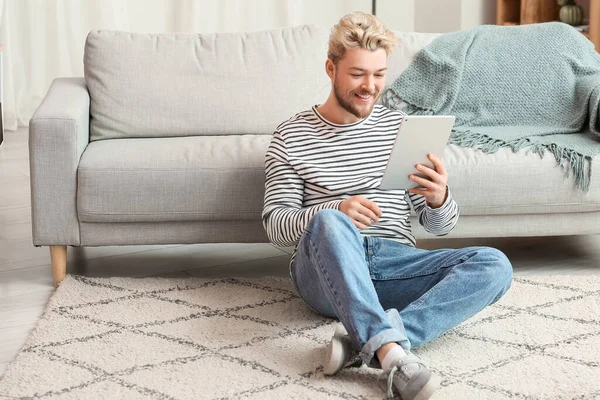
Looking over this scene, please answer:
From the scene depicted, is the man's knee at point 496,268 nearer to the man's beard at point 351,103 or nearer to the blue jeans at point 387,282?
the blue jeans at point 387,282

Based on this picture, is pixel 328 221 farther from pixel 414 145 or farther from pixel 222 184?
pixel 222 184

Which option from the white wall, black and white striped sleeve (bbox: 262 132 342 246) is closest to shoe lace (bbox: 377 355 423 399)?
black and white striped sleeve (bbox: 262 132 342 246)

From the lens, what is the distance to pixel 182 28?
5172 millimetres

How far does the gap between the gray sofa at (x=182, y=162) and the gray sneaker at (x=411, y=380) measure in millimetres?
892

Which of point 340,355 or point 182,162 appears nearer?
point 340,355

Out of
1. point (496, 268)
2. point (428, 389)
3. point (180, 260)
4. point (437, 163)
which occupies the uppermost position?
point (437, 163)

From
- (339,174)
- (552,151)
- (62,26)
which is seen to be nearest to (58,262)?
(339,174)

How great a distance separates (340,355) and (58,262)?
106 centimetres

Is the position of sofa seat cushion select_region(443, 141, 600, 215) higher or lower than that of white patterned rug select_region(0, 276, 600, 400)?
higher

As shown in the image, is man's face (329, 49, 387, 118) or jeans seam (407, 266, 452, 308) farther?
man's face (329, 49, 387, 118)

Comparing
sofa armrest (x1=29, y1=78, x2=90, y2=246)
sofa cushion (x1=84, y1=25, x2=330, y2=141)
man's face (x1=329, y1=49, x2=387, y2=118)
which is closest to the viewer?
man's face (x1=329, y1=49, x2=387, y2=118)

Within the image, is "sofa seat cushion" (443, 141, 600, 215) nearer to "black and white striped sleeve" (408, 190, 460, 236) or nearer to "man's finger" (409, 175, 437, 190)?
"black and white striped sleeve" (408, 190, 460, 236)

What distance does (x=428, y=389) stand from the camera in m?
1.77

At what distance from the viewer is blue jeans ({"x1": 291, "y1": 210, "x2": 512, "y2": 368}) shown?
1882 mm
